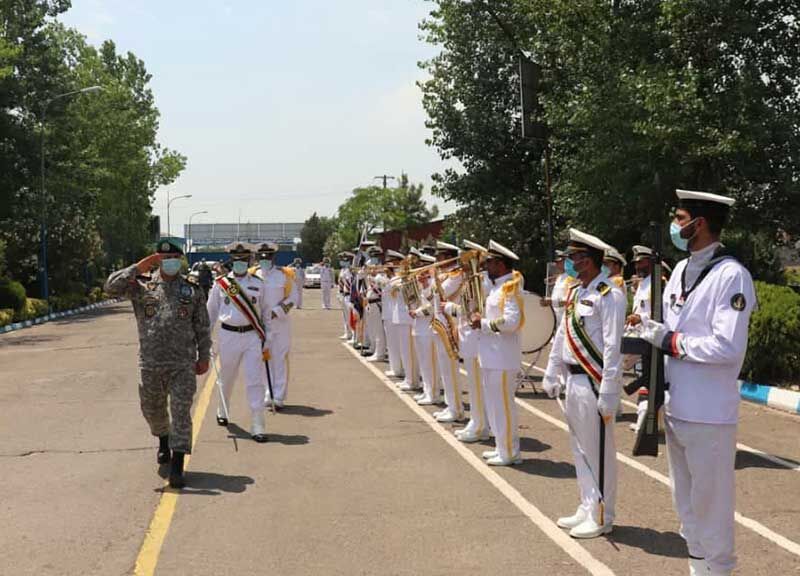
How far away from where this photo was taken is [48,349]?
68.5 feet

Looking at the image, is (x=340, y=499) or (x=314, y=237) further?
(x=314, y=237)

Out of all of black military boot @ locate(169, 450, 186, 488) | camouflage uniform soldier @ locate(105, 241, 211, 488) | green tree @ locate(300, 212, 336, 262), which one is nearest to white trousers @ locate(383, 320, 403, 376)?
camouflage uniform soldier @ locate(105, 241, 211, 488)

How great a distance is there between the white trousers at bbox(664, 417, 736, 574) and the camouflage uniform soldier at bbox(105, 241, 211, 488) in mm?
4308

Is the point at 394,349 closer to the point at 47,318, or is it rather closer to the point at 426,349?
the point at 426,349

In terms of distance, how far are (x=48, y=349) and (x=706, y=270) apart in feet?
62.9

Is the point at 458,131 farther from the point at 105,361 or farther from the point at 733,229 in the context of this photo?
the point at 105,361

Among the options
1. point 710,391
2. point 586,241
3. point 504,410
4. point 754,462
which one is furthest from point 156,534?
point 754,462

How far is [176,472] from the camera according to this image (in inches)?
287

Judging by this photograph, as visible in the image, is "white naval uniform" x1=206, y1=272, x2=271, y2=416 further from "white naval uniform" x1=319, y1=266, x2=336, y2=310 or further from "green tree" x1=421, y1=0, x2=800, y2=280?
"white naval uniform" x1=319, y1=266, x2=336, y2=310

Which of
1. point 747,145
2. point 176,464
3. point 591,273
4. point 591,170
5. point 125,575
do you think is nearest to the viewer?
point 125,575

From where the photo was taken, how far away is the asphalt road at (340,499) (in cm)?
545

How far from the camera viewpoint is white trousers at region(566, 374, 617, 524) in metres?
5.91

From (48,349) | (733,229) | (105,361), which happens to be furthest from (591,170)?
(48,349)

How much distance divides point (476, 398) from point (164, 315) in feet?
10.9
